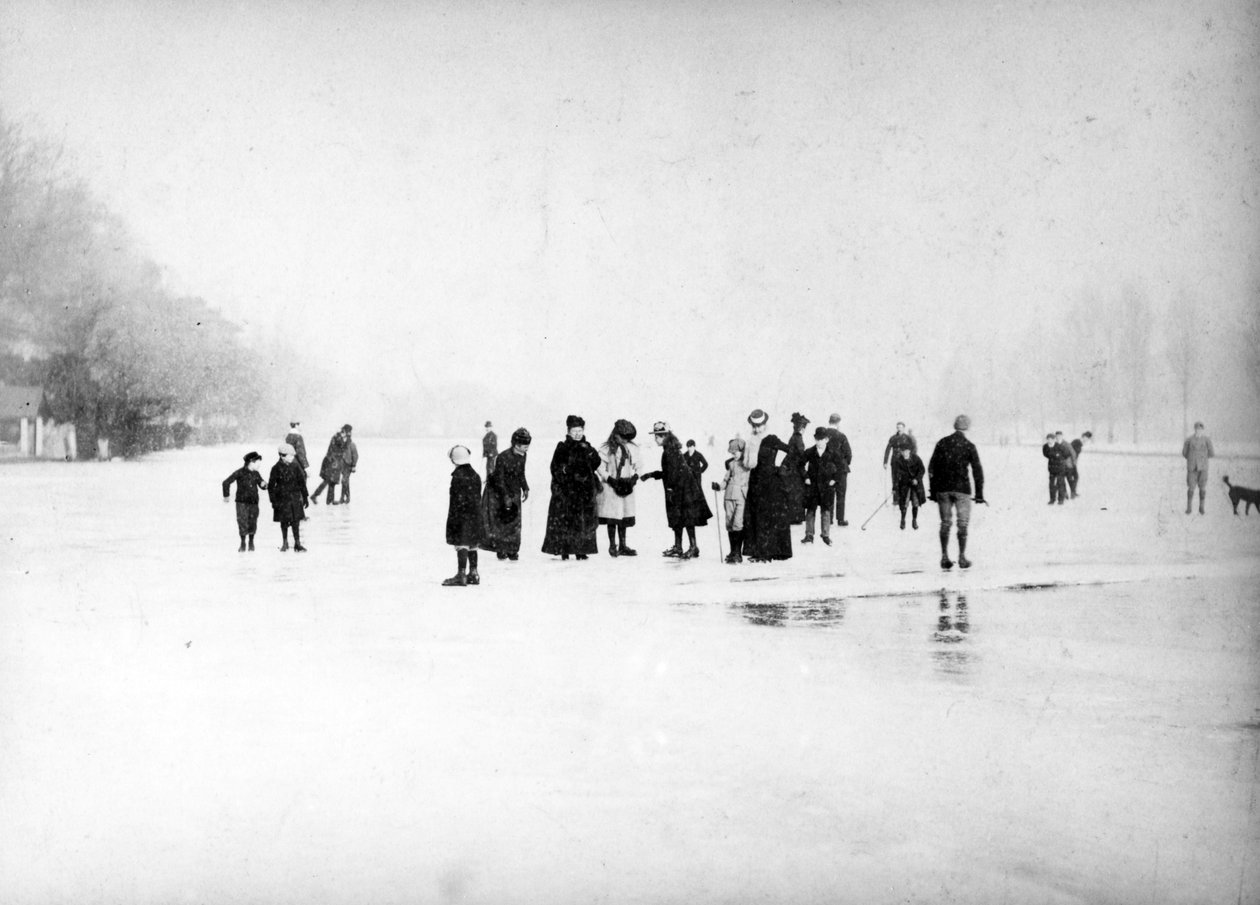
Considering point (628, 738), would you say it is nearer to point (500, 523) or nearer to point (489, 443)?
point (500, 523)

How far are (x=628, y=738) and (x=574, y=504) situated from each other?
6.62 meters

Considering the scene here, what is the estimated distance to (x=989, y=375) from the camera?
12.0 meters

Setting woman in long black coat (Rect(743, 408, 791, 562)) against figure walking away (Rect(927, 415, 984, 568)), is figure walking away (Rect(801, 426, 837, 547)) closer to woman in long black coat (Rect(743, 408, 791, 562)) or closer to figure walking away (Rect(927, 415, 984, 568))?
woman in long black coat (Rect(743, 408, 791, 562))

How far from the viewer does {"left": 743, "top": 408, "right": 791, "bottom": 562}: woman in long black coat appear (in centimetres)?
1149

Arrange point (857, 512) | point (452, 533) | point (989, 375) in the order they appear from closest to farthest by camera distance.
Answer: point (452, 533) → point (989, 375) → point (857, 512)

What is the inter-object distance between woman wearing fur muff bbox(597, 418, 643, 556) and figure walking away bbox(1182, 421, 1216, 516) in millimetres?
5894

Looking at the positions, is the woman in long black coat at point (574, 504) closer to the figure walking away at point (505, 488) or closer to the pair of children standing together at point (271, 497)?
the figure walking away at point (505, 488)

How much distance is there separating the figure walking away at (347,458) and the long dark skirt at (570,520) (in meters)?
5.85

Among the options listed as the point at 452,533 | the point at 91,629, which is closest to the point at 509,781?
the point at 91,629

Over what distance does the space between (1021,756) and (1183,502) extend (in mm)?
5197

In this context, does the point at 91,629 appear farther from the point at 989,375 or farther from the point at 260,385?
the point at 989,375

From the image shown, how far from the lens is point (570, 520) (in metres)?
12.0

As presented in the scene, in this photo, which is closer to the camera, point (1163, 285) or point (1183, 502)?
point (1163, 285)

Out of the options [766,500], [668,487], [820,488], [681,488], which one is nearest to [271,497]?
[668,487]
